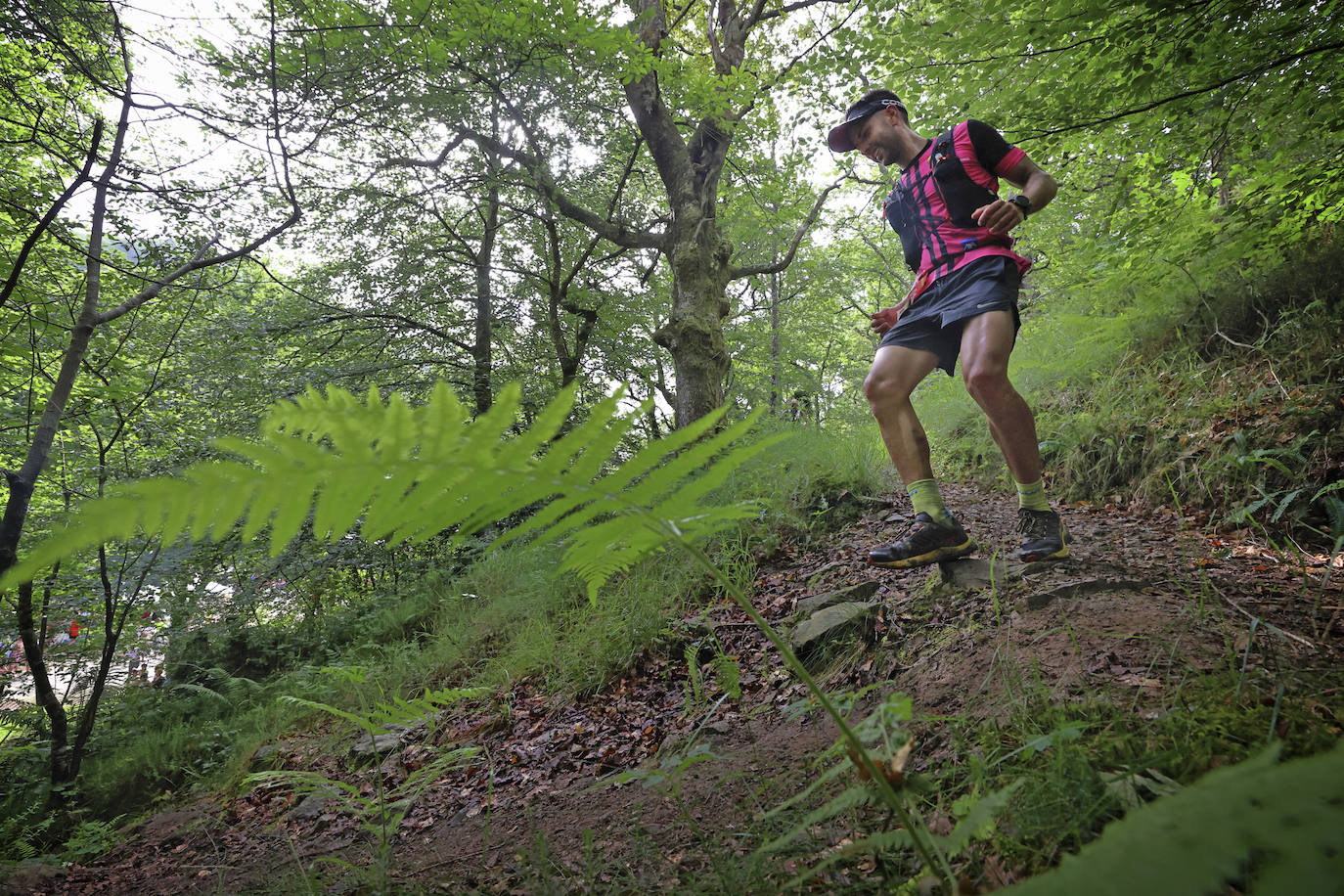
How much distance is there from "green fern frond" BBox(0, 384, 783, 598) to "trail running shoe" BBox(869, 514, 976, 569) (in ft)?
5.83

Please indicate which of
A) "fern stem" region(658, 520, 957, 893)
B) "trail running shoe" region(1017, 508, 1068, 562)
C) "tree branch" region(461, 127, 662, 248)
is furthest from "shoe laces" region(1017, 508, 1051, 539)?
"tree branch" region(461, 127, 662, 248)

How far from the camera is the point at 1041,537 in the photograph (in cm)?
222

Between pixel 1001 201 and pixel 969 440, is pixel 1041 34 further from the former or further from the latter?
pixel 969 440

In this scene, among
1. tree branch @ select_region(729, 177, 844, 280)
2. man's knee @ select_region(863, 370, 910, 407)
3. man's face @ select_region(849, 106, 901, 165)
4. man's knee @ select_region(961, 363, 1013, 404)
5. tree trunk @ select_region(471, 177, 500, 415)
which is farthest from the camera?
tree trunk @ select_region(471, 177, 500, 415)

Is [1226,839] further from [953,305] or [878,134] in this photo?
[878,134]

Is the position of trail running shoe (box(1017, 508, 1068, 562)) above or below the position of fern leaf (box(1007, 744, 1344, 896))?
below


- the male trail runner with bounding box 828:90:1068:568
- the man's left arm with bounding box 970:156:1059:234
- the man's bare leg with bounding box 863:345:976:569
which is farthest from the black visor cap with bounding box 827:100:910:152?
the man's bare leg with bounding box 863:345:976:569

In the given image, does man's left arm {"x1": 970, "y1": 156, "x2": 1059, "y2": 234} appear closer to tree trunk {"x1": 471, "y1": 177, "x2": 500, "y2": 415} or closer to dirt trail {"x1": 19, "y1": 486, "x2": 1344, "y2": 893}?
dirt trail {"x1": 19, "y1": 486, "x2": 1344, "y2": 893}

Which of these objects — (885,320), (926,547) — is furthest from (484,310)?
(926,547)

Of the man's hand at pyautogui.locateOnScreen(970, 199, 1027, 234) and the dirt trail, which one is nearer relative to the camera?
the dirt trail

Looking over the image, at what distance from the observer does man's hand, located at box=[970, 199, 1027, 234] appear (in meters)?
2.19

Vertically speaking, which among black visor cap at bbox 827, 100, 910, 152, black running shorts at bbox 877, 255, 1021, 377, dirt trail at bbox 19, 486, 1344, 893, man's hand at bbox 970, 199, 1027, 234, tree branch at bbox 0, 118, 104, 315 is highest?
tree branch at bbox 0, 118, 104, 315

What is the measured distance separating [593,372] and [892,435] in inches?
283

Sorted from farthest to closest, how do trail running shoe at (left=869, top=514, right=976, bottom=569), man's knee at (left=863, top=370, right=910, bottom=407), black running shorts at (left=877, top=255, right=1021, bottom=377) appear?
man's knee at (left=863, top=370, right=910, bottom=407)
trail running shoe at (left=869, top=514, right=976, bottom=569)
black running shorts at (left=877, top=255, right=1021, bottom=377)
